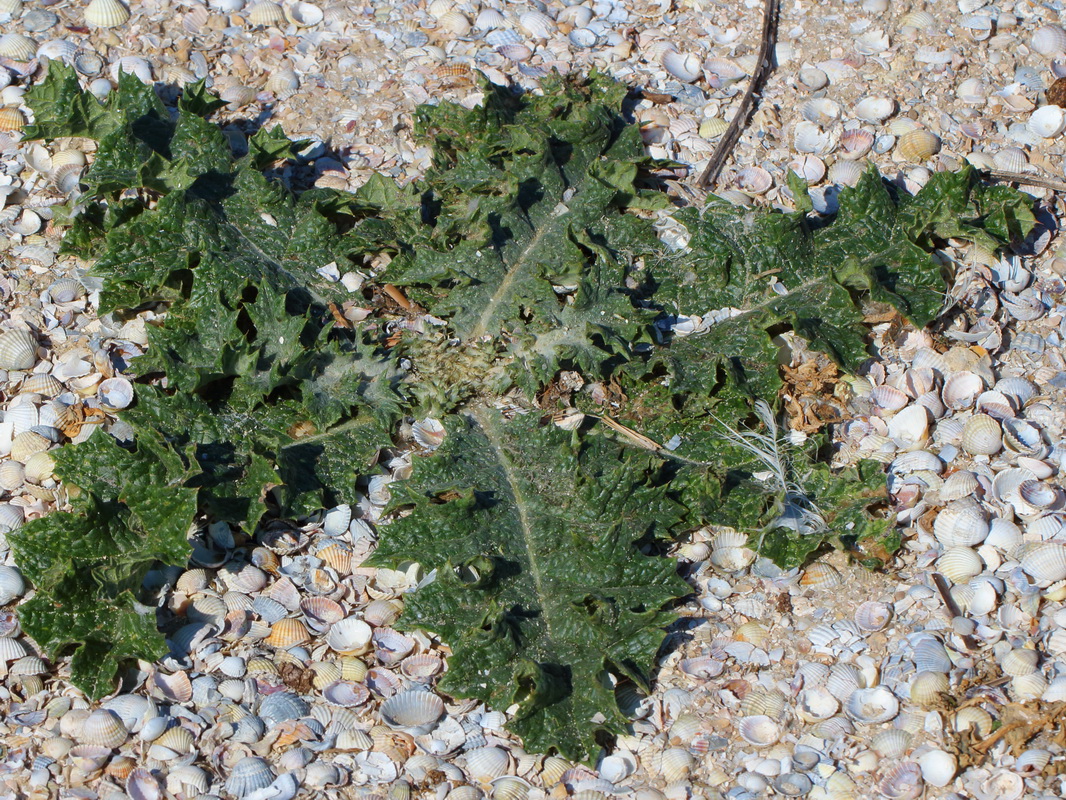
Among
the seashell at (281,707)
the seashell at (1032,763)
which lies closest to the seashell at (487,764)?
the seashell at (281,707)

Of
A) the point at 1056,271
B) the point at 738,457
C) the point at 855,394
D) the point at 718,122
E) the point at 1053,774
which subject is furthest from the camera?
the point at 718,122

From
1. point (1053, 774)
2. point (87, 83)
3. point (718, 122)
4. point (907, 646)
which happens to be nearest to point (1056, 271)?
point (718, 122)

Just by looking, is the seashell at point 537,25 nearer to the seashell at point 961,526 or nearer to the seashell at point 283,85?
the seashell at point 283,85

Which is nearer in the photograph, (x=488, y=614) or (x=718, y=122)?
(x=488, y=614)

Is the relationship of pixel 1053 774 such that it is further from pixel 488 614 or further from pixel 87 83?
pixel 87 83

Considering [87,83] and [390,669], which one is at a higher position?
[87,83]

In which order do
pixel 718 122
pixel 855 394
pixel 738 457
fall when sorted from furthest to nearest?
pixel 718 122 → pixel 855 394 → pixel 738 457

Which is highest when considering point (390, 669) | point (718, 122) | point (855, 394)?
point (718, 122)

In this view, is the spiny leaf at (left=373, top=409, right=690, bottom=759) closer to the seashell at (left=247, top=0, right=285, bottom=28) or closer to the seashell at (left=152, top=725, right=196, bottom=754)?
the seashell at (left=152, top=725, right=196, bottom=754)
